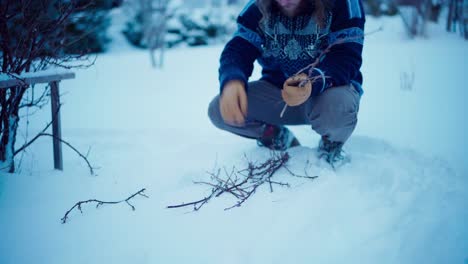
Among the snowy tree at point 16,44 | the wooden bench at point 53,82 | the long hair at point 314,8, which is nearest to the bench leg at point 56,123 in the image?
the wooden bench at point 53,82

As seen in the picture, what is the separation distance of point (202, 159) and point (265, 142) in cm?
39

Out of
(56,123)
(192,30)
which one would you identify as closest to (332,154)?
(56,123)

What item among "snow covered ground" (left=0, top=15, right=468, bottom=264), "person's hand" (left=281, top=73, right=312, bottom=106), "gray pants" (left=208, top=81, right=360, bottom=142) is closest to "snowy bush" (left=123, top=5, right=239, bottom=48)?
"snow covered ground" (left=0, top=15, right=468, bottom=264)

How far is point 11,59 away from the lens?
1.59 m

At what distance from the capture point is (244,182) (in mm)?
Answer: 1404

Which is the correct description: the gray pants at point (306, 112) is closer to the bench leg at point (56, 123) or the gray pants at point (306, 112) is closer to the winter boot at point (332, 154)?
the winter boot at point (332, 154)

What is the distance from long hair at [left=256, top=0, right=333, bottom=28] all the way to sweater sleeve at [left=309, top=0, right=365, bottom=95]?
0.18ft

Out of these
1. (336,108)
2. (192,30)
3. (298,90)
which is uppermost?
(192,30)

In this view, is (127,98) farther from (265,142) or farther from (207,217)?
(207,217)

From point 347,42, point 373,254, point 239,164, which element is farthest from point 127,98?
point 373,254

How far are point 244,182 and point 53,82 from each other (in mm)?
1019

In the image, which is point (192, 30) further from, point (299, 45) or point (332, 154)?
point (332, 154)

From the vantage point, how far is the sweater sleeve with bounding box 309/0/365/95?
5.13 ft

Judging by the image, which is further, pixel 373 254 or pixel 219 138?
pixel 219 138
